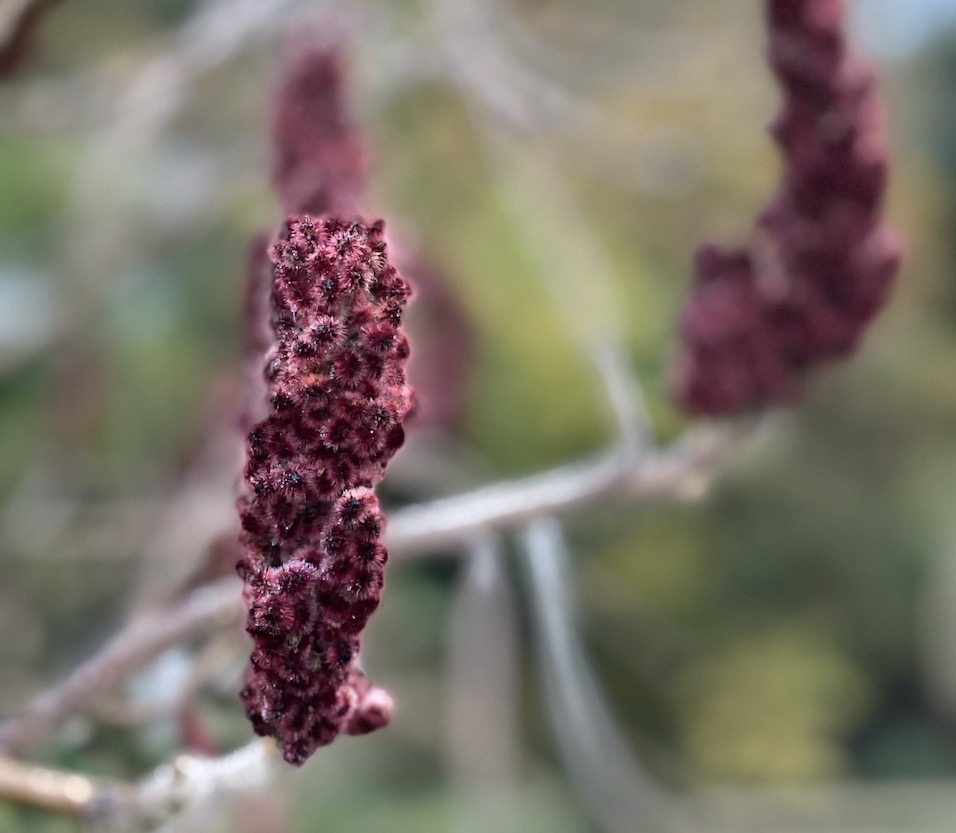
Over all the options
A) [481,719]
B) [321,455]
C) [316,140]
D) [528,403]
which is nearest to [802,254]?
[316,140]

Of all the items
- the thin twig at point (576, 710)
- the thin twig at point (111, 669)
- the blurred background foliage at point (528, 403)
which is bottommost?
the thin twig at point (111, 669)

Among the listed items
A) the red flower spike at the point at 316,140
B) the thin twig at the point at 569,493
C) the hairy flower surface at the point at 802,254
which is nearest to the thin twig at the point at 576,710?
the thin twig at the point at 569,493

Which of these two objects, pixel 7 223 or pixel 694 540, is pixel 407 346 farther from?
pixel 694 540

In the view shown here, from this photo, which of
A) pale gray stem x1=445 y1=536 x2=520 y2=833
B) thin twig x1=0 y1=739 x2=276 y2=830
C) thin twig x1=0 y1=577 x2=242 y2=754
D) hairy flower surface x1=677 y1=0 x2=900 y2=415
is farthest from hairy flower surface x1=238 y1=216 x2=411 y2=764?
pale gray stem x1=445 y1=536 x2=520 y2=833

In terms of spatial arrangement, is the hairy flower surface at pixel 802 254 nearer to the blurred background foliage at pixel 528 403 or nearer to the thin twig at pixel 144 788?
the blurred background foliage at pixel 528 403

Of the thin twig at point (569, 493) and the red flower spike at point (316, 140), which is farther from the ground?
the red flower spike at point (316, 140)

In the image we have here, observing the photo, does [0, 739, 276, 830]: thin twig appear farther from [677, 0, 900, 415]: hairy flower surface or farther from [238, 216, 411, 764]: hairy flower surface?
[677, 0, 900, 415]: hairy flower surface
